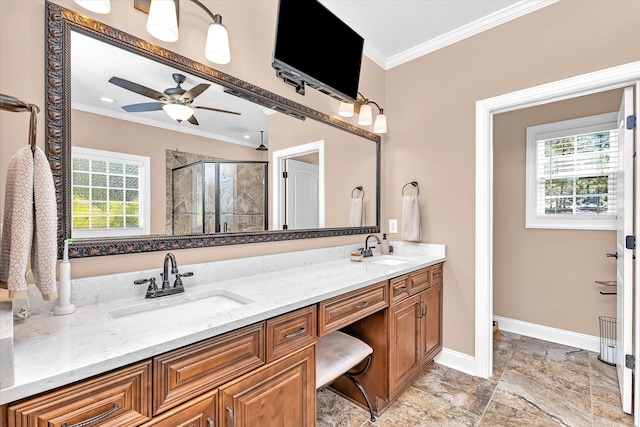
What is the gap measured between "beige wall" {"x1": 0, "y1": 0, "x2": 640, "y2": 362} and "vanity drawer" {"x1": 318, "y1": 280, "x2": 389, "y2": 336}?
628 mm

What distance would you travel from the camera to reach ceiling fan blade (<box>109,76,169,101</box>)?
133 cm

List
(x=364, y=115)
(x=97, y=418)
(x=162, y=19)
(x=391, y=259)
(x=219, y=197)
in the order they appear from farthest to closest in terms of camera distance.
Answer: (x=391, y=259) < (x=364, y=115) < (x=219, y=197) < (x=162, y=19) < (x=97, y=418)

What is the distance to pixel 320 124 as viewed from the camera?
2.30 metres

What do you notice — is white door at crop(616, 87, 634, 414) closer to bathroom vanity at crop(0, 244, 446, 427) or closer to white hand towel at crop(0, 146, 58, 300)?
bathroom vanity at crop(0, 244, 446, 427)

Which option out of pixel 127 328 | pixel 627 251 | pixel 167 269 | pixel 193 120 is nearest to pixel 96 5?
pixel 193 120

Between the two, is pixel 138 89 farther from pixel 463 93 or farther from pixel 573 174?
pixel 573 174

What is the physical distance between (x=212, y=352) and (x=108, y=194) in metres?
0.82

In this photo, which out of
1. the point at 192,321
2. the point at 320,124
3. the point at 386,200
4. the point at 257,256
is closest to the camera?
the point at 192,321

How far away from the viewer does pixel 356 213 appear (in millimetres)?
2609

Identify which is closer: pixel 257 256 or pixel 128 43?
pixel 128 43

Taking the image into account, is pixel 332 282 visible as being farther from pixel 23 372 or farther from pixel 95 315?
pixel 23 372

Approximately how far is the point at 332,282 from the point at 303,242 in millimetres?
605

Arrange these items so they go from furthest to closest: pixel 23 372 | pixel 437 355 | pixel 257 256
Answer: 1. pixel 437 355
2. pixel 257 256
3. pixel 23 372

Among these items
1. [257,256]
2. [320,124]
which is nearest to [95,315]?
[257,256]
